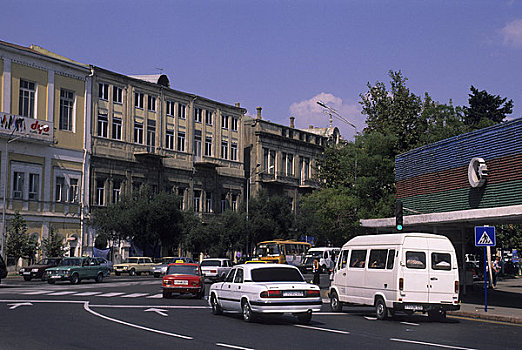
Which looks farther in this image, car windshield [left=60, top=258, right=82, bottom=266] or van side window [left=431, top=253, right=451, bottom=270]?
car windshield [left=60, top=258, right=82, bottom=266]

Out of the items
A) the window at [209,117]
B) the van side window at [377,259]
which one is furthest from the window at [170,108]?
the van side window at [377,259]

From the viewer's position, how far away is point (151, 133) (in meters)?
70.5

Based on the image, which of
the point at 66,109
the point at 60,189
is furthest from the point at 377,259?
the point at 66,109

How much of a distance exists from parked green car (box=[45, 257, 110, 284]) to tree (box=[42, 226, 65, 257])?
39.8ft

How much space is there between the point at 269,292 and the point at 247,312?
1.22 metres

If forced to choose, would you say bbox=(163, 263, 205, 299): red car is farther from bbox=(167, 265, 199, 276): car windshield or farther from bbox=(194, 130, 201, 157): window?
bbox=(194, 130, 201, 157): window

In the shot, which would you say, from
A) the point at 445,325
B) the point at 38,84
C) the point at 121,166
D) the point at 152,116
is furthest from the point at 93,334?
the point at 152,116

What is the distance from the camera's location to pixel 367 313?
24.0m

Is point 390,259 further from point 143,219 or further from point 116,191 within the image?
point 116,191

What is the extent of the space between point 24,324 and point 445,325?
11.3 m

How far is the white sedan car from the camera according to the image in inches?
739

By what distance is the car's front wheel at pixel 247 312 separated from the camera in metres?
19.4

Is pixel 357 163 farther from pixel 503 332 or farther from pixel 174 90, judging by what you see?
pixel 174 90

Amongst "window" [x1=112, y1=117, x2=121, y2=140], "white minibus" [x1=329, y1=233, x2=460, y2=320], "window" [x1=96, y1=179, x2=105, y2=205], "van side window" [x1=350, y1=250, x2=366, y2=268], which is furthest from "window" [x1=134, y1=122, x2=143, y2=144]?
"white minibus" [x1=329, y1=233, x2=460, y2=320]
